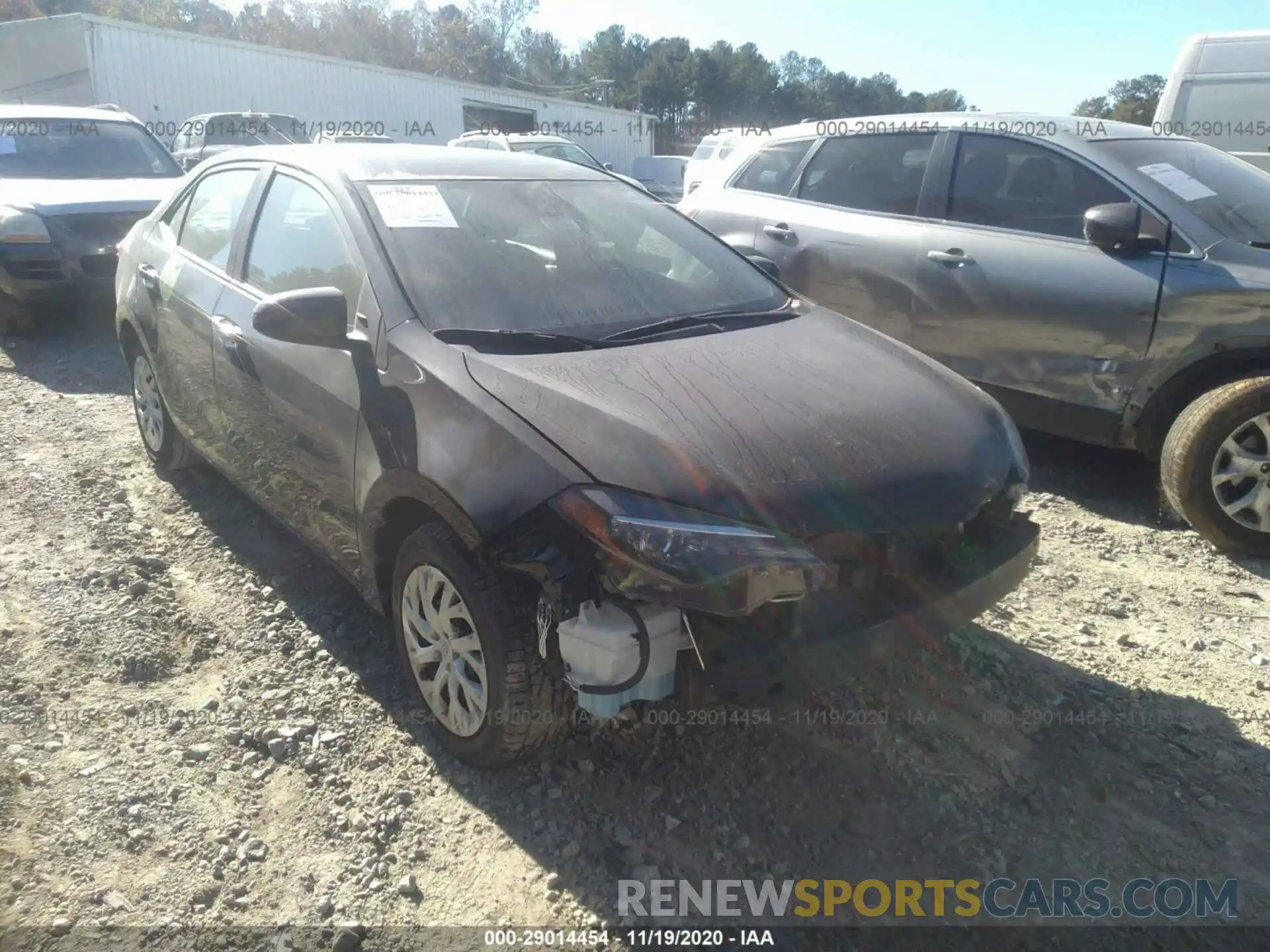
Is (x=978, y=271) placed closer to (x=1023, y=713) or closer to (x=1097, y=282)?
(x=1097, y=282)

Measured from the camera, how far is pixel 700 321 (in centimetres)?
314

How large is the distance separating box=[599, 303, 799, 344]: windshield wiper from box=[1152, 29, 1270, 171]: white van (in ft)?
19.2

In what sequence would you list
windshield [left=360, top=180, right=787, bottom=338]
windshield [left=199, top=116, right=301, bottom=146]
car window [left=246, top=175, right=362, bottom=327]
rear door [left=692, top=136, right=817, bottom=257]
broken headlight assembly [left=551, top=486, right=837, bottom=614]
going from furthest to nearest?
windshield [left=199, top=116, right=301, bottom=146]
rear door [left=692, top=136, right=817, bottom=257]
car window [left=246, top=175, right=362, bottom=327]
windshield [left=360, top=180, right=787, bottom=338]
broken headlight assembly [left=551, top=486, right=837, bottom=614]

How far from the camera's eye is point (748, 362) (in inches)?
111

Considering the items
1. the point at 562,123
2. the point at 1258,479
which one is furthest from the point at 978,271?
the point at 562,123

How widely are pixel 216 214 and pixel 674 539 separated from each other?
2847 millimetres

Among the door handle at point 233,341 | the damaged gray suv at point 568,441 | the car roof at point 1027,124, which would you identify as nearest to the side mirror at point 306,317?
the damaged gray suv at point 568,441

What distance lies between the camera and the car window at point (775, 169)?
19.5 feet

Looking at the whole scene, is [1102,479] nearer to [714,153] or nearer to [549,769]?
[549,769]

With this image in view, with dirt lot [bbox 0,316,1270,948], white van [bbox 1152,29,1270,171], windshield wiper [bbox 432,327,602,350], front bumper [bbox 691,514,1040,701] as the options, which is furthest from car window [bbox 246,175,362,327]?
→ white van [bbox 1152,29,1270,171]

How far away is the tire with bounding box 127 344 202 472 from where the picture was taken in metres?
4.54

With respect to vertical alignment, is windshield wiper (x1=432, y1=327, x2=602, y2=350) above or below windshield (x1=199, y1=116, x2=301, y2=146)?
above

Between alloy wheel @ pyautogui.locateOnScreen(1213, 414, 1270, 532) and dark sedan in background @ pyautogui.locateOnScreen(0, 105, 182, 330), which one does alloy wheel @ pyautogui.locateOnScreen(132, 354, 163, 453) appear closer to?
dark sedan in background @ pyautogui.locateOnScreen(0, 105, 182, 330)

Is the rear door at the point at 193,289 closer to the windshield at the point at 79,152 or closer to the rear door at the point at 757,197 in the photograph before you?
the rear door at the point at 757,197
